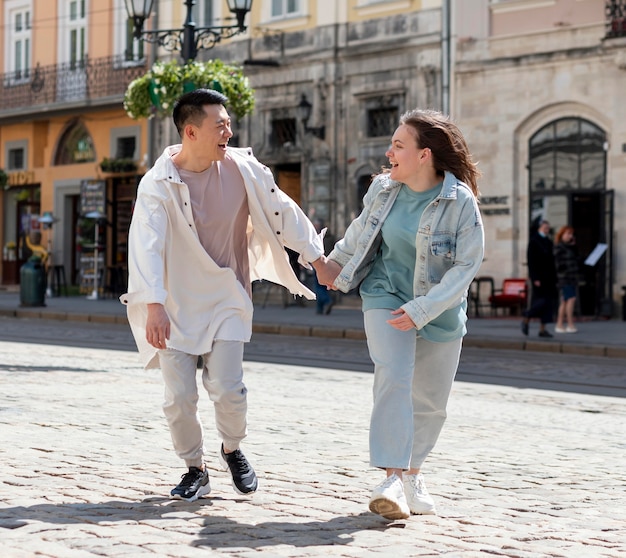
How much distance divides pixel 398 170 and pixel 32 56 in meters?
33.8

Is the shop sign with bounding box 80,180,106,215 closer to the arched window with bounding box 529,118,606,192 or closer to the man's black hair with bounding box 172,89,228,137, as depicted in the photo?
the arched window with bounding box 529,118,606,192

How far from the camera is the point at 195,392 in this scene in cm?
622

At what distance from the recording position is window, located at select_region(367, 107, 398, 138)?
29.0 m

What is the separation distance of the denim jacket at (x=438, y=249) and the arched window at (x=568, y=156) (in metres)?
19.8

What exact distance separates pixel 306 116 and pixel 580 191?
7293mm

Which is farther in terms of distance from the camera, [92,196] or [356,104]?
[92,196]

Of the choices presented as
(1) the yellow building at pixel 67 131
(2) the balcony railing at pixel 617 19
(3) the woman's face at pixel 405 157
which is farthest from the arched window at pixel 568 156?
(3) the woman's face at pixel 405 157

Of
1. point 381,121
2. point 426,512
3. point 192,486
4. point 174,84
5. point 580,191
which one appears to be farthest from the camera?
point 381,121

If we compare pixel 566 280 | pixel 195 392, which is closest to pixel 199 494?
pixel 195 392

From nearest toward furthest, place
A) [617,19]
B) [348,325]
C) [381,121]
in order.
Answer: [348,325] < [617,19] < [381,121]

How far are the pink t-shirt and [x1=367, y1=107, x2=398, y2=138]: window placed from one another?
22.7m

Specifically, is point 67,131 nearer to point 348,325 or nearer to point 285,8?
point 285,8

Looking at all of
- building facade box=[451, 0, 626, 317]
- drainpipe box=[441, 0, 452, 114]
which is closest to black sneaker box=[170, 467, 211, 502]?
building facade box=[451, 0, 626, 317]

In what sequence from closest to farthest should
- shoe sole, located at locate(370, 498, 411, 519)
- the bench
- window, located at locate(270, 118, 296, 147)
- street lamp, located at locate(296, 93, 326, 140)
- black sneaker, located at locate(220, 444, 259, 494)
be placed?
shoe sole, located at locate(370, 498, 411, 519) < black sneaker, located at locate(220, 444, 259, 494) < the bench < street lamp, located at locate(296, 93, 326, 140) < window, located at locate(270, 118, 296, 147)
